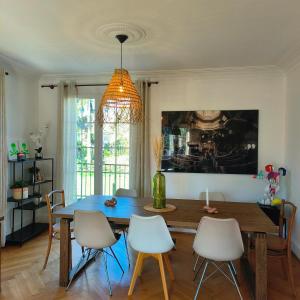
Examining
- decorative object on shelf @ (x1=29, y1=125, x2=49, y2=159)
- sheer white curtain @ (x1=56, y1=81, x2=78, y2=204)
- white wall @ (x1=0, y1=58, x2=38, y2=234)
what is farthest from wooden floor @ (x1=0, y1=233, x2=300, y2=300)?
decorative object on shelf @ (x1=29, y1=125, x2=49, y2=159)

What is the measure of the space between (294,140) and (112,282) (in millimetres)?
2921

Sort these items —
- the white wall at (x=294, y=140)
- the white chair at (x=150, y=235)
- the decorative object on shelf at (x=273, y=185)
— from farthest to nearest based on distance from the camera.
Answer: the decorative object on shelf at (x=273, y=185) → the white wall at (x=294, y=140) → the white chair at (x=150, y=235)

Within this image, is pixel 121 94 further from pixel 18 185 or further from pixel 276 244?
pixel 18 185

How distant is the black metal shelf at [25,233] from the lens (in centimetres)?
380

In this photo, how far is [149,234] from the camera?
93.0 inches

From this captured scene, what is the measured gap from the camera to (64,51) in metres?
3.46

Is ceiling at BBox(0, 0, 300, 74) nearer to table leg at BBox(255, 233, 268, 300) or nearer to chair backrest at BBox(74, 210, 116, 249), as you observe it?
chair backrest at BBox(74, 210, 116, 249)

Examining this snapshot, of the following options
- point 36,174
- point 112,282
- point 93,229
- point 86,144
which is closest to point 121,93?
point 93,229

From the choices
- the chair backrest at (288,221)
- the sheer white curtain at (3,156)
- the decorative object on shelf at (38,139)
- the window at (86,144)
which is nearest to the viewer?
the chair backrest at (288,221)

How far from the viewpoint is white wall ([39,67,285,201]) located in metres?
4.08

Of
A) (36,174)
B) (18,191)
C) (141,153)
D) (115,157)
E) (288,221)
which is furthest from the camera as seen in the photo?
(115,157)

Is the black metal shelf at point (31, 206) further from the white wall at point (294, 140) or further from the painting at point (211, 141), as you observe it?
the white wall at point (294, 140)

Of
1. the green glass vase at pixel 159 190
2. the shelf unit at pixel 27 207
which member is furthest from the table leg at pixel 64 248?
the shelf unit at pixel 27 207

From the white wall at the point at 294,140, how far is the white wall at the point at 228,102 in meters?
0.20
